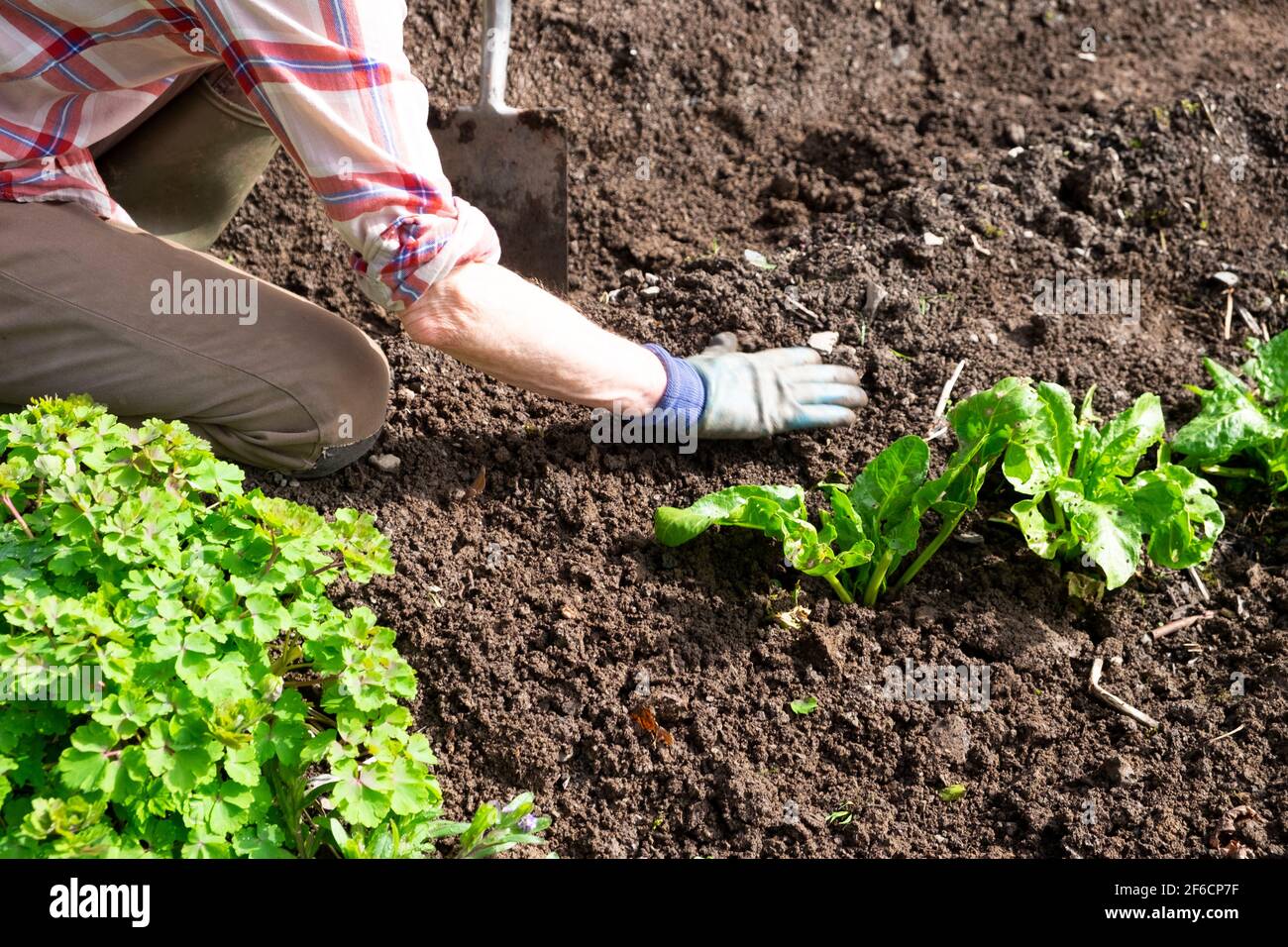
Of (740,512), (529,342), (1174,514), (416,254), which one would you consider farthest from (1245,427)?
(416,254)

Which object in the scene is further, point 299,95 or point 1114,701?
point 1114,701

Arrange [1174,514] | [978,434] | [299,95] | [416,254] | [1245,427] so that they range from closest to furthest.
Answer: [299,95] < [416,254] < [1174,514] < [978,434] < [1245,427]

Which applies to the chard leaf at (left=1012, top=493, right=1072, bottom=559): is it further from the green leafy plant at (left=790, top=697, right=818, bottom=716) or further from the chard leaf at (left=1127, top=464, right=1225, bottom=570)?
the green leafy plant at (left=790, top=697, right=818, bottom=716)

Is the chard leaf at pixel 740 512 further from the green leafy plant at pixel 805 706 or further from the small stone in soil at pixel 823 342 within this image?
the small stone in soil at pixel 823 342

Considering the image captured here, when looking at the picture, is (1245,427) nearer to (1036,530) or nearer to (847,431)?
(1036,530)

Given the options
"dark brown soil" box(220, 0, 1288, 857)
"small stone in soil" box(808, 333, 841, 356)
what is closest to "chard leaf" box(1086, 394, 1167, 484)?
"dark brown soil" box(220, 0, 1288, 857)

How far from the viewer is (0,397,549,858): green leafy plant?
1729mm

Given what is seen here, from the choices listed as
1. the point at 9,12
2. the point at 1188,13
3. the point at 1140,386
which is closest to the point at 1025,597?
the point at 1140,386

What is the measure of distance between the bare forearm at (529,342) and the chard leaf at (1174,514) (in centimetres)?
110

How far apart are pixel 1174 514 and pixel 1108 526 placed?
5.4 inches

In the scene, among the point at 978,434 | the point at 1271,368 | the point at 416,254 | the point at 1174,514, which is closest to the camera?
the point at 416,254

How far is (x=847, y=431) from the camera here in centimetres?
291

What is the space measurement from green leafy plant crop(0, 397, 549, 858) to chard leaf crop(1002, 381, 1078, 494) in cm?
124

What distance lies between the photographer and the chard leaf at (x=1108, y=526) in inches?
94.7
